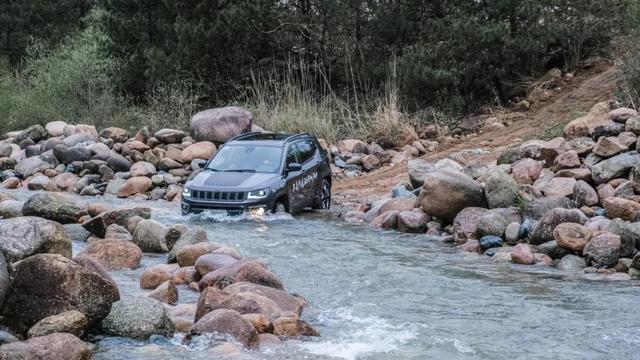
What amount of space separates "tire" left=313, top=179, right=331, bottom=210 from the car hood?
1.82 metres

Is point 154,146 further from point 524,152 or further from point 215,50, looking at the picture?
point 524,152

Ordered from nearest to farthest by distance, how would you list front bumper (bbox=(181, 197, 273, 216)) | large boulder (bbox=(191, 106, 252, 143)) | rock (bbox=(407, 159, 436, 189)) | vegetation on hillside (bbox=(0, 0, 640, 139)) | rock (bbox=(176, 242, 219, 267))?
rock (bbox=(176, 242, 219, 267))
front bumper (bbox=(181, 197, 273, 216))
rock (bbox=(407, 159, 436, 189))
large boulder (bbox=(191, 106, 252, 143))
vegetation on hillside (bbox=(0, 0, 640, 139))

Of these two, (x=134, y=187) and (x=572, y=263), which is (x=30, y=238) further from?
(x=134, y=187)

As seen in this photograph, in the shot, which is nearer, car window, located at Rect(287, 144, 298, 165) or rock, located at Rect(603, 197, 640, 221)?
rock, located at Rect(603, 197, 640, 221)

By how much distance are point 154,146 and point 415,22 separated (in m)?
9.25

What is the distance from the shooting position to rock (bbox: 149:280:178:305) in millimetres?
8797

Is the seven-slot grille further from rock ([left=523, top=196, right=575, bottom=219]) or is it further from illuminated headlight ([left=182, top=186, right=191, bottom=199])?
→ rock ([left=523, top=196, right=575, bottom=219])

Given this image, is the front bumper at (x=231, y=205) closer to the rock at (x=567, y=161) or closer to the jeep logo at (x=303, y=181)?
the jeep logo at (x=303, y=181)

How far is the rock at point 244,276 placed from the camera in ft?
29.8

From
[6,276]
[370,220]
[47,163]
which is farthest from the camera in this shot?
[47,163]

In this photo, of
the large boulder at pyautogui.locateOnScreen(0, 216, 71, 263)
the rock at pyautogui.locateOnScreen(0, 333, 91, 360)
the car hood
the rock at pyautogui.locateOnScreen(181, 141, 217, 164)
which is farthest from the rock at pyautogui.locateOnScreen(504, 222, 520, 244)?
the rock at pyautogui.locateOnScreen(181, 141, 217, 164)

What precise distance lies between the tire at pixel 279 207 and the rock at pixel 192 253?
430cm

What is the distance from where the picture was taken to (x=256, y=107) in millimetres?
26531

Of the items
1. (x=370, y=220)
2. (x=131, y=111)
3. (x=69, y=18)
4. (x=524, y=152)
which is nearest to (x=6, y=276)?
(x=370, y=220)
